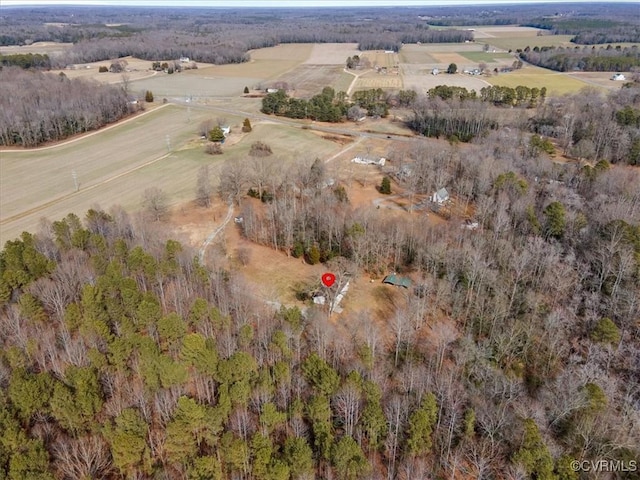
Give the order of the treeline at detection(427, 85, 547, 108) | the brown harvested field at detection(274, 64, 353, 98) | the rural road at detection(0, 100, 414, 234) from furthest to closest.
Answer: the brown harvested field at detection(274, 64, 353, 98), the treeline at detection(427, 85, 547, 108), the rural road at detection(0, 100, 414, 234)

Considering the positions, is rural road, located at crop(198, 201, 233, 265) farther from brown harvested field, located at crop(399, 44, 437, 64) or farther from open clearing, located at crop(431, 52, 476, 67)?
brown harvested field, located at crop(399, 44, 437, 64)

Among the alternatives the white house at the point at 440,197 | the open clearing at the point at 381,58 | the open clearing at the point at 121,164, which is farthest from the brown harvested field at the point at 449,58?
the white house at the point at 440,197

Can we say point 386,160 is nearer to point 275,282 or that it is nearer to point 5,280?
point 275,282

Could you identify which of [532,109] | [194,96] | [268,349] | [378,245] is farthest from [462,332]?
[194,96]

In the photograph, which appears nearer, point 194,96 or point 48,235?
point 48,235

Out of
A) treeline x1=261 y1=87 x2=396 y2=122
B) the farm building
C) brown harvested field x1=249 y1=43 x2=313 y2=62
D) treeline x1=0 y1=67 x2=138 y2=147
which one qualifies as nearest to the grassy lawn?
treeline x1=261 y1=87 x2=396 y2=122
